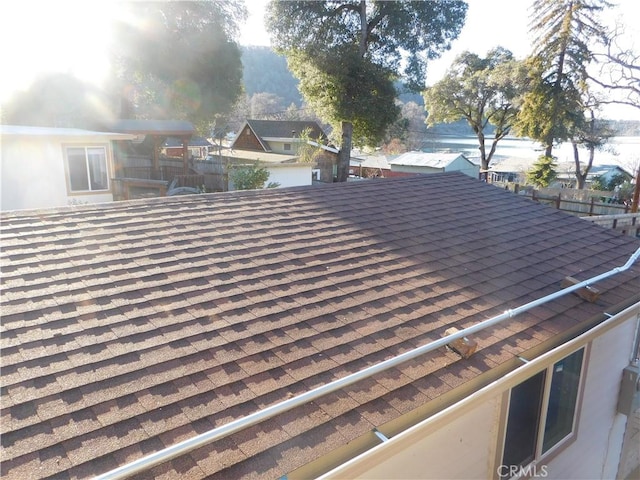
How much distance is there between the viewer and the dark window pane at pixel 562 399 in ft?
13.7

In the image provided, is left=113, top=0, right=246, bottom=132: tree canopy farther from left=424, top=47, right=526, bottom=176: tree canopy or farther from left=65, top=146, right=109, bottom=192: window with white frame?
left=424, top=47, right=526, bottom=176: tree canopy

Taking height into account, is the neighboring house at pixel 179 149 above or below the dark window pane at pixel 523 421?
above

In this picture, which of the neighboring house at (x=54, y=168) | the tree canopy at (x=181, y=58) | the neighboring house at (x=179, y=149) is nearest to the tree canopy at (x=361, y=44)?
the tree canopy at (x=181, y=58)

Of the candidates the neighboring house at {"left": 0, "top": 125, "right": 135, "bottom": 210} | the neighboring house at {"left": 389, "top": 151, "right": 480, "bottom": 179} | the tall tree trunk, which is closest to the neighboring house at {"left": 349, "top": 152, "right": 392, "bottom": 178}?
the neighboring house at {"left": 389, "top": 151, "right": 480, "bottom": 179}

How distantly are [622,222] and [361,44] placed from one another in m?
13.6

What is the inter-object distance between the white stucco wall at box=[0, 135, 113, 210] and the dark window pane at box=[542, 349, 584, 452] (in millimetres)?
12972

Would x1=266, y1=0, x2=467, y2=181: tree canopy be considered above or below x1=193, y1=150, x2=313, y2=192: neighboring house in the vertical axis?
above

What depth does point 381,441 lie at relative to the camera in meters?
2.48

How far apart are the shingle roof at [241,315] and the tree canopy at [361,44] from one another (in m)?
16.1

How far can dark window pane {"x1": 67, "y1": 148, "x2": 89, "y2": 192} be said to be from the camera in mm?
12695

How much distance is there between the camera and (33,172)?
1205 cm

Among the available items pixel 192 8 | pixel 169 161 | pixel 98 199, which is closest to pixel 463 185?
pixel 98 199

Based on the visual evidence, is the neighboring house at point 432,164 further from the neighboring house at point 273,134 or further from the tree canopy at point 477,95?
the neighboring house at point 273,134

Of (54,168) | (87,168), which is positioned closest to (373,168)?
(87,168)
